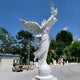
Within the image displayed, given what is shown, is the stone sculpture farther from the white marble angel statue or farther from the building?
the building

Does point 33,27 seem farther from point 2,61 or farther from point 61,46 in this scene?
point 61,46

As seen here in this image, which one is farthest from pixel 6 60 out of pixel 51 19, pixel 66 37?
pixel 66 37

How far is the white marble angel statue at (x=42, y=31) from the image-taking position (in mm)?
5484

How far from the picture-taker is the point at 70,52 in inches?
1508

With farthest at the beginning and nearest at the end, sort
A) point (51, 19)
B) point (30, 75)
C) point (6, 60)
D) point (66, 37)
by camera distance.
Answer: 1. point (66, 37)
2. point (6, 60)
3. point (30, 75)
4. point (51, 19)

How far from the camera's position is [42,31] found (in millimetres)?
5805

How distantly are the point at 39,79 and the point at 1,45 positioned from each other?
2549cm

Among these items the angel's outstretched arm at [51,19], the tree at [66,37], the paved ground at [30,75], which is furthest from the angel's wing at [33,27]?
the tree at [66,37]

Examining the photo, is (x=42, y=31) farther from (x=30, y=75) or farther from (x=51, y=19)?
(x=30, y=75)

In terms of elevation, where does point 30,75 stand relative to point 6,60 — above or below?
below

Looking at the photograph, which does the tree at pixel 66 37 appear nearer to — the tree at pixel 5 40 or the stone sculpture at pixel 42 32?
the tree at pixel 5 40

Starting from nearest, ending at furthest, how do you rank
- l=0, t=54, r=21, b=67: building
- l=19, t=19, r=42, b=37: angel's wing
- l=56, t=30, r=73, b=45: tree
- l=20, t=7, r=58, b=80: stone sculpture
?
l=20, t=7, r=58, b=80: stone sculpture < l=19, t=19, r=42, b=37: angel's wing < l=0, t=54, r=21, b=67: building < l=56, t=30, r=73, b=45: tree

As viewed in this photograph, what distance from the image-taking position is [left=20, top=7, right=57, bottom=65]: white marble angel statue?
5484mm

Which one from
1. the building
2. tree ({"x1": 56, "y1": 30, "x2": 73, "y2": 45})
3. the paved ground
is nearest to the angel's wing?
the paved ground
